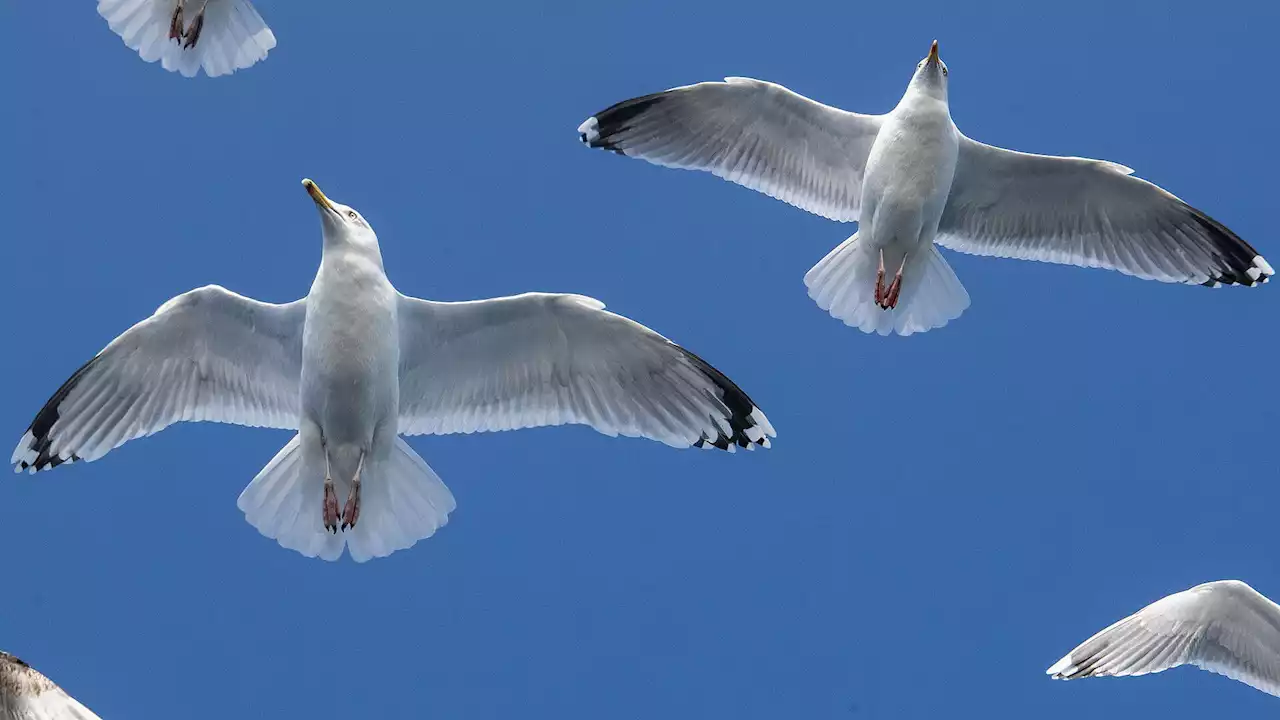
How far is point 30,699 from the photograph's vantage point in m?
6.43

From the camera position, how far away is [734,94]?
8.89m

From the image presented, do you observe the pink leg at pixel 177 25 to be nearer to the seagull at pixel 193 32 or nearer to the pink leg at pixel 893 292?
the seagull at pixel 193 32

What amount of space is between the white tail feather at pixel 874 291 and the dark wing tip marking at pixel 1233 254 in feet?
3.77

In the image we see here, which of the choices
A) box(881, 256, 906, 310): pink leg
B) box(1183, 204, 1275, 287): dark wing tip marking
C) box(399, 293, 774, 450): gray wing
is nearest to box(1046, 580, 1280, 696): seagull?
box(1183, 204, 1275, 287): dark wing tip marking

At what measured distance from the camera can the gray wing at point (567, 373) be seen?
7.60 metres

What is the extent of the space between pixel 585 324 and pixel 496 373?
47cm

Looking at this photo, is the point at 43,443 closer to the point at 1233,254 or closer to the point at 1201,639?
the point at 1201,639

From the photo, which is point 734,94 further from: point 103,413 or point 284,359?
point 103,413

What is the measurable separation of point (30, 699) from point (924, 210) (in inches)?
156

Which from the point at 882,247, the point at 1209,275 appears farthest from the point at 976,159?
the point at 1209,275

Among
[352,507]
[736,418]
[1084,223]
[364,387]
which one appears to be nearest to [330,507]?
[352,507]

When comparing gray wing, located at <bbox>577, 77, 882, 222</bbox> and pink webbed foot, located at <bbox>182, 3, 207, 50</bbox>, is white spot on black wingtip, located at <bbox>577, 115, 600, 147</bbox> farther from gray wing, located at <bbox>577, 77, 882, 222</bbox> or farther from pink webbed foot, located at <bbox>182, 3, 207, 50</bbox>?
pink webbed foot, located at <bbox>182, 3, 207, 50</bbox>

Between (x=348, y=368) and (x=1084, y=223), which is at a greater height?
(x=1084, y=223)

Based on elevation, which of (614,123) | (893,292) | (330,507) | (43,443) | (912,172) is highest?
(614,123)
